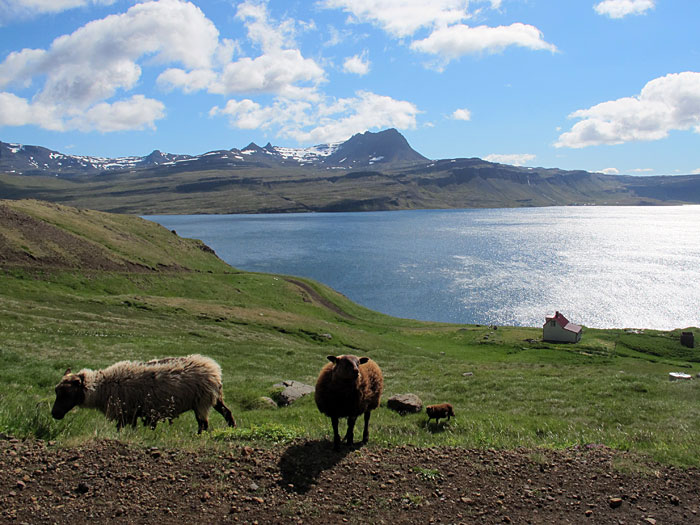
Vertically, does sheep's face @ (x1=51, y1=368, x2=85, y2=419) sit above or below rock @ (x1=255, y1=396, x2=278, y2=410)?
above

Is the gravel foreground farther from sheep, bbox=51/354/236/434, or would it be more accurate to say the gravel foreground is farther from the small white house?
the small white house

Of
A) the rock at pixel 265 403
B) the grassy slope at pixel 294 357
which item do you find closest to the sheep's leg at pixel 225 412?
the grassy slope at pixel 294 357

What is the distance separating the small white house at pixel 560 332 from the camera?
224 ft

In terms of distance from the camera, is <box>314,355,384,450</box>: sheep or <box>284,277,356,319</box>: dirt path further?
<box>284,277,356,319</box>: dirt path

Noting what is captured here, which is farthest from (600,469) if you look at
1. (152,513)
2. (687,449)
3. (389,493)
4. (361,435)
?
(152,513)

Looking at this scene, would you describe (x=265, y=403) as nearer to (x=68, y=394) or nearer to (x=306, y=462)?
(x=68, y=394)

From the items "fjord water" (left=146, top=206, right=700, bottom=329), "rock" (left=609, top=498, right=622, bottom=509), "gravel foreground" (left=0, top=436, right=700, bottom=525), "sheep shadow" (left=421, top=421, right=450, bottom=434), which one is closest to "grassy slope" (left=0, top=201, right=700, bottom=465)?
"sheep shadow" (left=421, top=421, right=450, bottom=434)

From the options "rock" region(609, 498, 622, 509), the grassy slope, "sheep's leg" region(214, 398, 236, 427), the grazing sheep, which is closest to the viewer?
"rock" region(609, 498, 622, 509)

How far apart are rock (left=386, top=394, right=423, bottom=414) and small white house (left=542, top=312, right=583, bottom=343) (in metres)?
58.8

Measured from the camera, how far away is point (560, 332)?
68.9 meters

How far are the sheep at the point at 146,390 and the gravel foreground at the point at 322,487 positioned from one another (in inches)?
109

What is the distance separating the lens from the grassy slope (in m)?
12.2

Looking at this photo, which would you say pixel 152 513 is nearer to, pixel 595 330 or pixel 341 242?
pixel 595 330

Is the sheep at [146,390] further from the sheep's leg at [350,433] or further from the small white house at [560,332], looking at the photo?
the small white house at [560,332]
